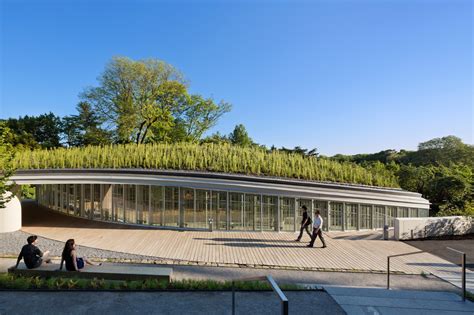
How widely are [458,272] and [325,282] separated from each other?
455cm

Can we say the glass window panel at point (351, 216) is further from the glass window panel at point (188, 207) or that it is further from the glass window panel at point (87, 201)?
the glass window panel at point (87, 201)

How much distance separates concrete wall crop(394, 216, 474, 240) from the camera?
14.2 metres

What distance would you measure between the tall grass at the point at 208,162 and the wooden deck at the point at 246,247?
12.0 feet

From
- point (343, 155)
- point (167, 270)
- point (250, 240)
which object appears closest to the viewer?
point (167, 270)

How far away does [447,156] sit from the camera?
A: 48219mm

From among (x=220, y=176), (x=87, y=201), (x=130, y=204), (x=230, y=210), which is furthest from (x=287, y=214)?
(x=87, y=201)

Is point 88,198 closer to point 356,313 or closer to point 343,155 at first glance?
point 356,313

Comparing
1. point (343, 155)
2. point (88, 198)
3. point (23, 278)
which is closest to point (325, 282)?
point (23, 278)

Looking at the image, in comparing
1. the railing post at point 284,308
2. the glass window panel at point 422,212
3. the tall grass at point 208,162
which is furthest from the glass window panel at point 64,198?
the glass window panel at point 422,212

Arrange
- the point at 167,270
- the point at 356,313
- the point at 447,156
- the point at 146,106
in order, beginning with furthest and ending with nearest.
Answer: the point at 447,156 < the point at 146,106 < the point at 167,270 < the point at 356,313

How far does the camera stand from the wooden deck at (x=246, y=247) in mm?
10430

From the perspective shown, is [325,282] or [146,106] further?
[146,106]

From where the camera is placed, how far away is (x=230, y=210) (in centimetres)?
1555

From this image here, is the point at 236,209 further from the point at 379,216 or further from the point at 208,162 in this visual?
the point at 379,216
